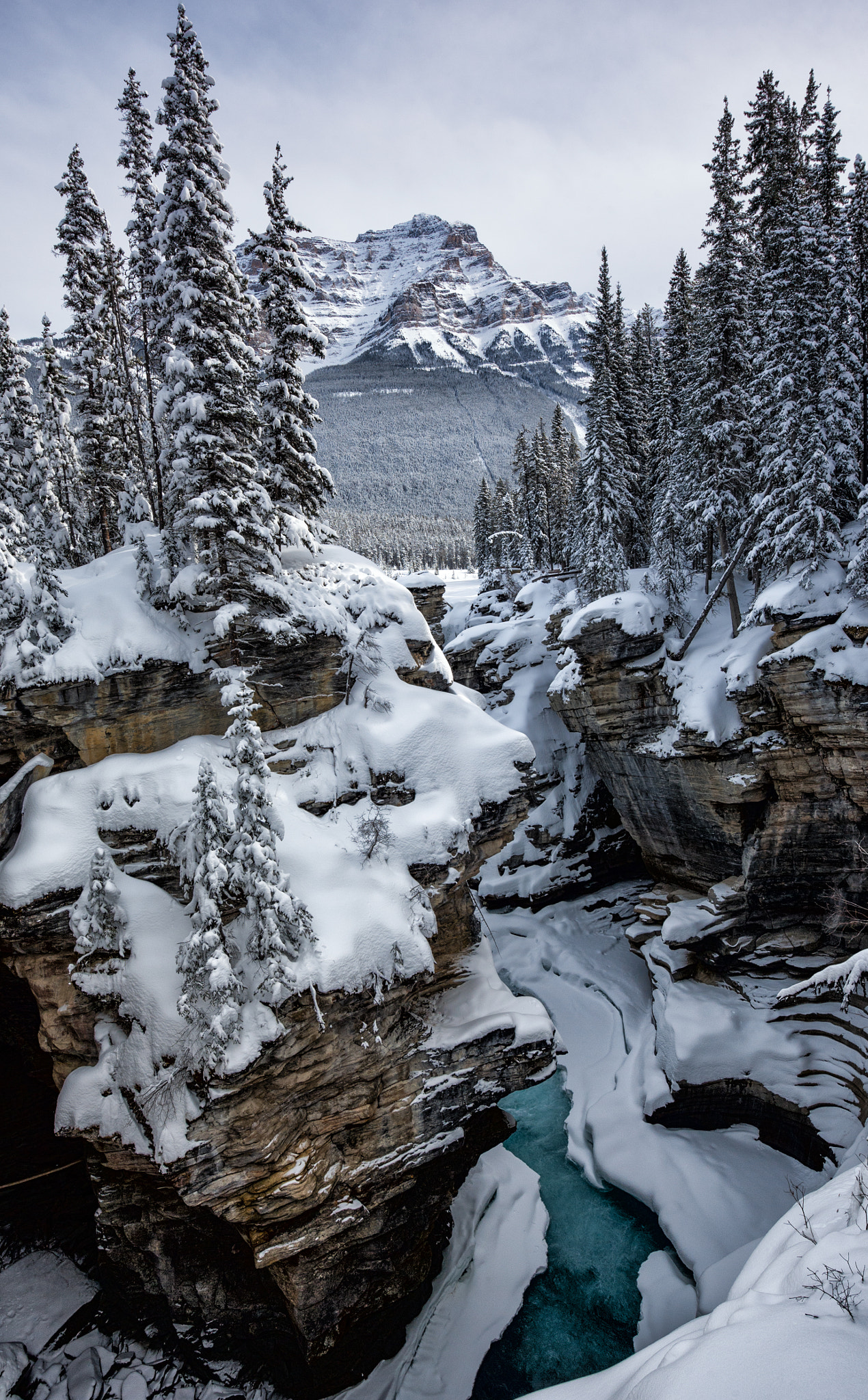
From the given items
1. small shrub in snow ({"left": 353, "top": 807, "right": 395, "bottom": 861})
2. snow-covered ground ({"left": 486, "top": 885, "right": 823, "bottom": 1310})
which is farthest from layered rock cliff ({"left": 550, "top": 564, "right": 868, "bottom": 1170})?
small shrub in snow ({"left": 353, "top": 807, "right": 395, "bottom": 861})

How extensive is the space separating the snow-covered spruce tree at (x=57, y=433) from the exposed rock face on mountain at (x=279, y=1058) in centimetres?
1465

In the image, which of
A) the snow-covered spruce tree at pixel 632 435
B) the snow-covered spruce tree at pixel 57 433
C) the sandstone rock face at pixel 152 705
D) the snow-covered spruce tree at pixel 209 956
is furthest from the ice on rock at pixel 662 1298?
the snow-covered spruce tree at pixel 632 435

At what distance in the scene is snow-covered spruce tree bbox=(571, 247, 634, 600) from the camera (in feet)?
105

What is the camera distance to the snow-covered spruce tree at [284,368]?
16.0 metres

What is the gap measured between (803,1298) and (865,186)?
91.8 feet

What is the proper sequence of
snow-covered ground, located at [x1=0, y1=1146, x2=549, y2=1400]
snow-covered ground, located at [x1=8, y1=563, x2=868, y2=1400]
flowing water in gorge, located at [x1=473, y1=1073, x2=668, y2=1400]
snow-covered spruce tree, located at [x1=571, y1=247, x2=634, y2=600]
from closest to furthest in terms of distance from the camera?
1. snow-covered ground, located at [x1=8, y1=563, x2=868, y2=1400]
2. snow-covered ground, located at [x1=0, y1=1146, x2=549, y2=1400]
3. flowing water in gorge, located at [x1=473, y1=1073, x2=668, y2=1400]
4. snow-covered spruce tree, located at [x1=571, y1=247, x2=634, y2=600]

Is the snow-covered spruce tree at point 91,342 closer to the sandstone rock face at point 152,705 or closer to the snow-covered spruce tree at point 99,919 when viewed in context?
the sandstone rock face at point 152,705

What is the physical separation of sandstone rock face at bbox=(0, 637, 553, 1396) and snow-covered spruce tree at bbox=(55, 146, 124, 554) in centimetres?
1540

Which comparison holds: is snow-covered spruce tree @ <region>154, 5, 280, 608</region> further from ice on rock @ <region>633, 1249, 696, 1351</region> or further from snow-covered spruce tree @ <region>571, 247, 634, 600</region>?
snow-covered spruce tree @ <region>571, 247, 634, 600</region>

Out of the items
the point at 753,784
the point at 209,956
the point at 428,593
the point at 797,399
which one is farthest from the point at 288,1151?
the point at 797,399

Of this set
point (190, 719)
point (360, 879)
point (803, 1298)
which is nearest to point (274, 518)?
point (190, 719)

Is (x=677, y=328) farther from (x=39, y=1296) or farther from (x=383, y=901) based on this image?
(x=39, y=1296)

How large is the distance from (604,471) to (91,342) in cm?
2422

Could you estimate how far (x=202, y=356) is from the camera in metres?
14.4
